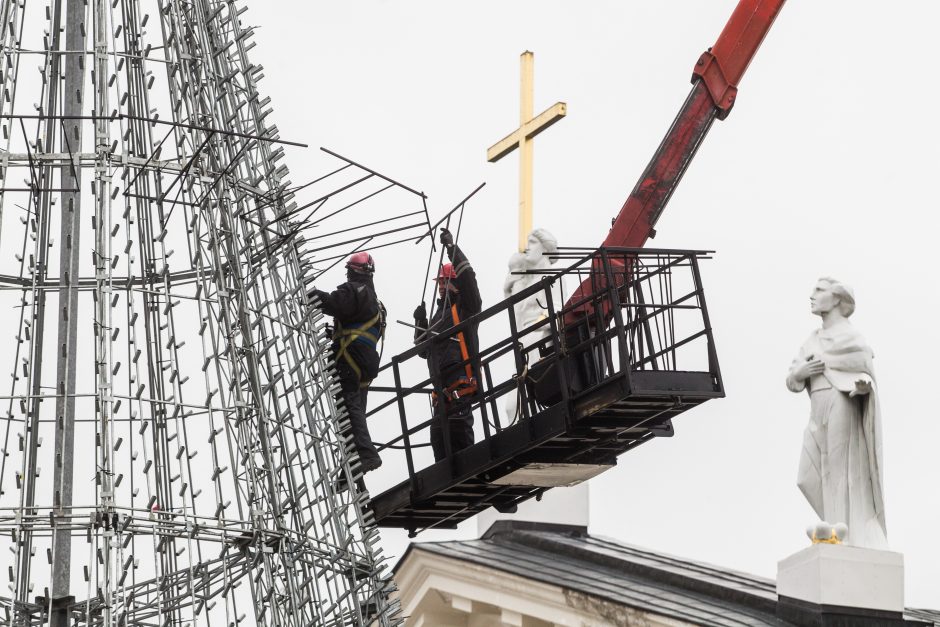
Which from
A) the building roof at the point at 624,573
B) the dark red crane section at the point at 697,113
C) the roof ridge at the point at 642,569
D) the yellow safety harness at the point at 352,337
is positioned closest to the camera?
the yellow safety harness at the point at 352,337

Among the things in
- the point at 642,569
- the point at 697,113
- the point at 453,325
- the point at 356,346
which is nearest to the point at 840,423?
the point at 642,569

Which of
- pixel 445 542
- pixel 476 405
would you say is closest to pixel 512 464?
pixel 476 405

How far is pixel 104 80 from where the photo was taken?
14492 millimetres

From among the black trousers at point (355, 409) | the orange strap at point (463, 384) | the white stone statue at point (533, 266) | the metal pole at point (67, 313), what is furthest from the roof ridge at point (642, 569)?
the metal pole at point (67, 313)

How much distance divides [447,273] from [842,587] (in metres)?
4.86

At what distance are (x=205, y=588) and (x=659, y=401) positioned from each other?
5465 millimetres

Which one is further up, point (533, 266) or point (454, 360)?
point (533, 266)

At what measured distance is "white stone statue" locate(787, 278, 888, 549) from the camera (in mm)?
22125

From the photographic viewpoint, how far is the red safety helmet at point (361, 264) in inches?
757

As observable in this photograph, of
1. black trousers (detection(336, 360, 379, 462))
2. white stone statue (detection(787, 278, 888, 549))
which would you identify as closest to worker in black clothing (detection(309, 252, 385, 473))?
black trousers (detection(336, 360, 379, 462))

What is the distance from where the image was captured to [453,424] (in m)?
19.8

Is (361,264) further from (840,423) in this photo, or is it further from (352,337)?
(840,423)

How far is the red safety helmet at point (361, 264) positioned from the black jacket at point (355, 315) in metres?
0.14

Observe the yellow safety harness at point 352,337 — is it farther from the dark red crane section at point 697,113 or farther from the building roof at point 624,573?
the dark red crane section at point 697,113
